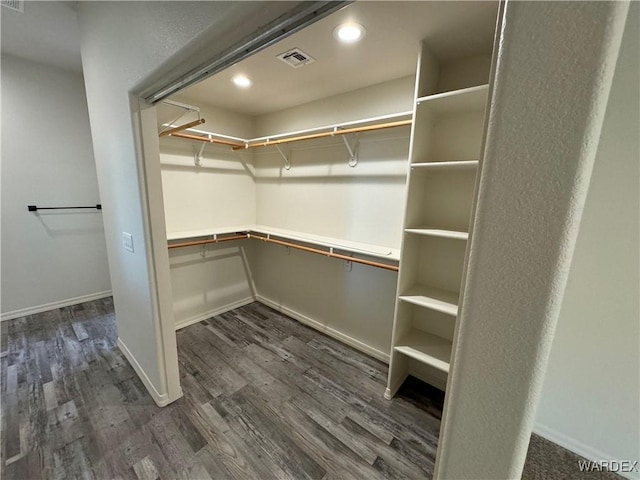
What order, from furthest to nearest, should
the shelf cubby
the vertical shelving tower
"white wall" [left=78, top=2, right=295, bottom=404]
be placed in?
1. the shelf cubby
2. the vertical shelving tower
3. "white wall" [left=78, top=2, right=295, bottom=404]

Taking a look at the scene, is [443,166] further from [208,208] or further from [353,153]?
[208,208]

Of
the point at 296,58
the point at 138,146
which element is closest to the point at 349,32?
the point at 296,58

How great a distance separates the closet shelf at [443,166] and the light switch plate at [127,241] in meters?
1.87

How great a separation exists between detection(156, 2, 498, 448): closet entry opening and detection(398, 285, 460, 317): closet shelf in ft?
0.04

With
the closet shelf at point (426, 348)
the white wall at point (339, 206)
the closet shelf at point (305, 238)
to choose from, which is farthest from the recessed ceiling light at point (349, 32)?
the closet shelf at point (426, 348)

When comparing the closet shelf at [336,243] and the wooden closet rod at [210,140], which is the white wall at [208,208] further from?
the closet shelf at [336,243]

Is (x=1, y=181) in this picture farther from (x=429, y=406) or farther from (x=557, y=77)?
(x=429, y=406)

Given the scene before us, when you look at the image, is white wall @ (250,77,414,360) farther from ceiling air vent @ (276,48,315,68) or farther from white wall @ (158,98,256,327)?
ceiling air vent @ (276,48,315,68)

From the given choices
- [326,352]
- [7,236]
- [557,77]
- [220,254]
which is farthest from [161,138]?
[557,77]

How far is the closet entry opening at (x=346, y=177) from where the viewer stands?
1.50 m

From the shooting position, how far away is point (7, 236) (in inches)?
102

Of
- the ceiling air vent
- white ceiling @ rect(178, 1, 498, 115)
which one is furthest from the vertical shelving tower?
the ceiling air vent

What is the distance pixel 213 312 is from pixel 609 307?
10.7 ft

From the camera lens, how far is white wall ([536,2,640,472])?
127cm
